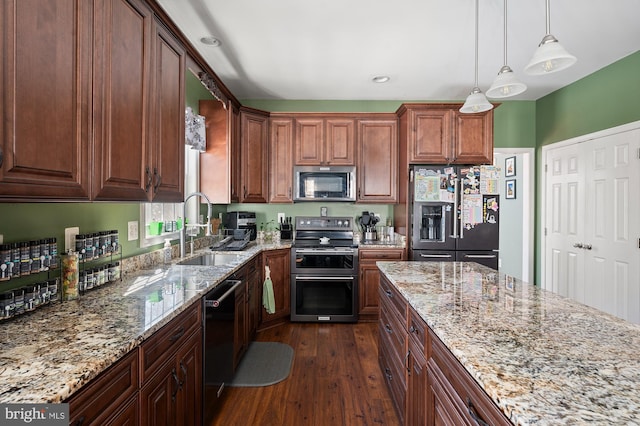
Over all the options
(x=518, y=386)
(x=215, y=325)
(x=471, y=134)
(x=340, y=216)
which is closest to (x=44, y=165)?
(x=215, y=325)

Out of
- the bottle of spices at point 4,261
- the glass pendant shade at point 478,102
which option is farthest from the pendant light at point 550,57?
the bottle of spices at point 4,261

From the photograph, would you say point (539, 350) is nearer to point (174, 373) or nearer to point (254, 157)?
point (174, 373)

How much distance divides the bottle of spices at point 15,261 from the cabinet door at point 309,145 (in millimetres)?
2826

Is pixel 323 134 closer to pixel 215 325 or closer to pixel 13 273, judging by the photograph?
pixel 215 325

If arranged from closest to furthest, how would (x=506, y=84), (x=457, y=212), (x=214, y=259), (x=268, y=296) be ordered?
(x=506, y=84)
(x=214, y=259)
(x=268, y=296)
(x=457, y=212)

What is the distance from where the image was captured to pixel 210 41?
2631mm

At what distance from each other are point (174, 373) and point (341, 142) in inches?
119

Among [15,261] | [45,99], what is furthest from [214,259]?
[45,99]

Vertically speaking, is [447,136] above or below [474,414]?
above

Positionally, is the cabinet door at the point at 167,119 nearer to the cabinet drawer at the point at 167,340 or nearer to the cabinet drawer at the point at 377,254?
the cabinet drawer at the point at 167,340

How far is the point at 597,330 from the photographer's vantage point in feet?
3.64

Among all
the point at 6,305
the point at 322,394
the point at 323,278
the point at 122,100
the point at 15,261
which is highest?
the point at 122,100

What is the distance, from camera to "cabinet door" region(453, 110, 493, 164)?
3484 millimetres

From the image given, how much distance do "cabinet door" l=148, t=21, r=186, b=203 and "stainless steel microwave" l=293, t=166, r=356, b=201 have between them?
6.14 feet
